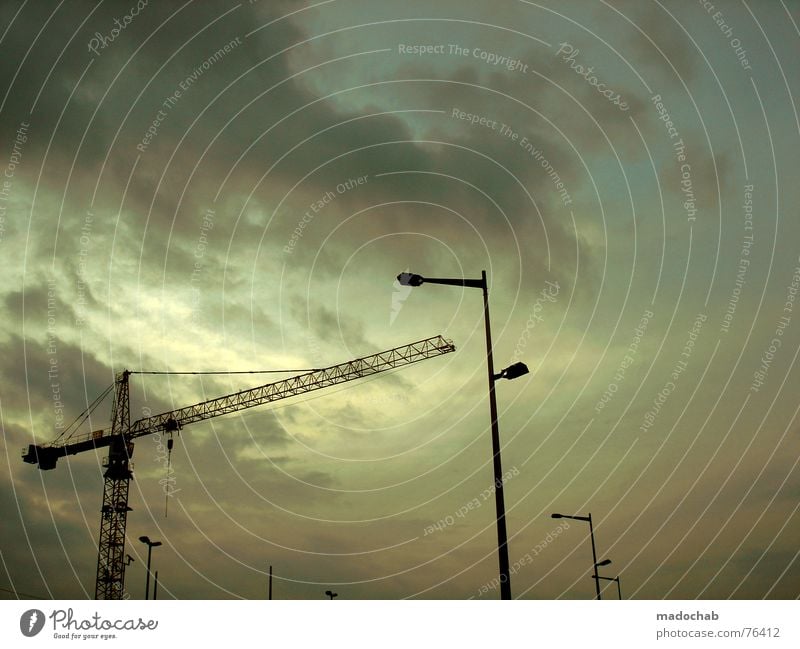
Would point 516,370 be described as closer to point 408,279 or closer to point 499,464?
point 499,464

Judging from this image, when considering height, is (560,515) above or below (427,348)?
below

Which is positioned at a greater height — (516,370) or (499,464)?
(516,370)

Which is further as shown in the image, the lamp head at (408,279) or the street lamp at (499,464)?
the lamp head at (408,279)

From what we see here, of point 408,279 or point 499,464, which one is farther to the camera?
point 408,279

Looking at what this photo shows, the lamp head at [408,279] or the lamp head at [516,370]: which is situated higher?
the lamp head at [408,279]

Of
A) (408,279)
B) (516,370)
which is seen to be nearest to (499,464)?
(516,370)

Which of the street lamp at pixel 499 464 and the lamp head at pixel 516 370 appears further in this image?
the lamp head at pixel 516 370

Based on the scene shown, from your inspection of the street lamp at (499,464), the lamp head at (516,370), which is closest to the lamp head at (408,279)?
the street lamp at (499,464)

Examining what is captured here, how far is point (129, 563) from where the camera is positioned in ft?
301

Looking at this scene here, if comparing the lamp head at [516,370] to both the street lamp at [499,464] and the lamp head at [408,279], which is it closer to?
the street lamp at [499,464]

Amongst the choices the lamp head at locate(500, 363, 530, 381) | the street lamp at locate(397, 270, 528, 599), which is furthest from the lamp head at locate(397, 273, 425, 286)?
the lamp head at locate(500, 363, 530, 381)
